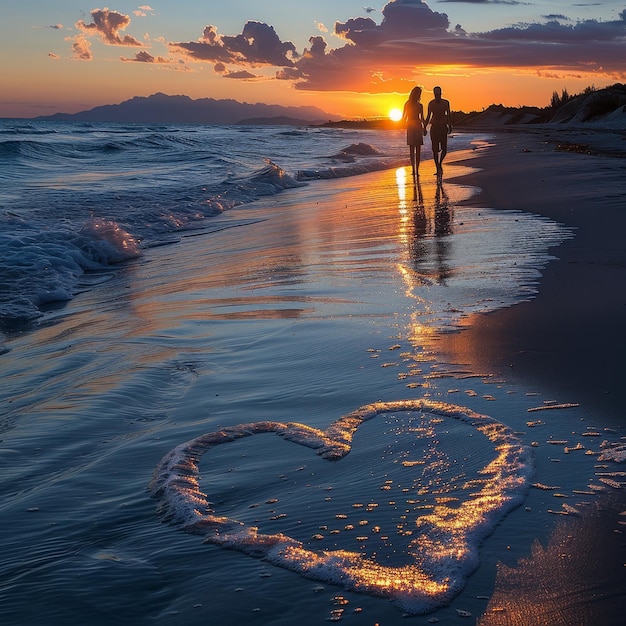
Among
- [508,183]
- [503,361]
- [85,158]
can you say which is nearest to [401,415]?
[503,361]

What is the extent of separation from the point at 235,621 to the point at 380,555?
487 millimetres

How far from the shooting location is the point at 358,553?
2.27 metres

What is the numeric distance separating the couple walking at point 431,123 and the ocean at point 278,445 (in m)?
9.06

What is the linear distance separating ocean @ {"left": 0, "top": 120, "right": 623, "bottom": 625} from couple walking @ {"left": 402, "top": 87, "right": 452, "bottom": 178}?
357 inches

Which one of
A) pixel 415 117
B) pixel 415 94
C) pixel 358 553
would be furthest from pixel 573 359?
pixel 415 94

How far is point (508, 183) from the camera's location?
44.5 feet

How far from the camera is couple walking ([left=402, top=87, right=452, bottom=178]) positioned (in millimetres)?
16156

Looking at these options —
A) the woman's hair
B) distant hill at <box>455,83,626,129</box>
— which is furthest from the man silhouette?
distant hill at <box>455,83,626,129</box>

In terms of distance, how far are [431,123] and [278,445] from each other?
14.2 m

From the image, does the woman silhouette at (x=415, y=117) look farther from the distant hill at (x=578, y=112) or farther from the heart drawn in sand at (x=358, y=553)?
the distant hill at (x=578, y=112)

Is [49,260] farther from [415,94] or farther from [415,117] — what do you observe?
[415,94]

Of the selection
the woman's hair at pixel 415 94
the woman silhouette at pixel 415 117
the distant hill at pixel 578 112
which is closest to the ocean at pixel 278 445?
the woman silhouette at pixel 415 117

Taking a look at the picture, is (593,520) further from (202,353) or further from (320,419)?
(202,353)

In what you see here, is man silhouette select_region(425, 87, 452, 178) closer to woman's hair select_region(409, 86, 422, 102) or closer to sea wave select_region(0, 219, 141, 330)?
woman's hair select_region(409, 86, 422, 102)
